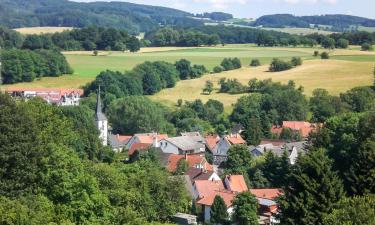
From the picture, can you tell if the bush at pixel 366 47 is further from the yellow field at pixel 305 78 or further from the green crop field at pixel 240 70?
the yellow field at pixel 305 78

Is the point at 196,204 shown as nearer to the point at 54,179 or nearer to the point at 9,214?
the point at 54,179

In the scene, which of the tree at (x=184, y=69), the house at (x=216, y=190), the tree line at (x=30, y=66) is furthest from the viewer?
the tree at (x=184, y=69)

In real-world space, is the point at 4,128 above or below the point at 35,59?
above

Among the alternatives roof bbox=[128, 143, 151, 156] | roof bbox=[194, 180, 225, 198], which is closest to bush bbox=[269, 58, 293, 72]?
roof bbox=[128, 143, 151, 156]

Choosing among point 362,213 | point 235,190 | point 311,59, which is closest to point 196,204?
point 235,190

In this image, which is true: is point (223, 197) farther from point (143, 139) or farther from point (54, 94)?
point (54, 94)

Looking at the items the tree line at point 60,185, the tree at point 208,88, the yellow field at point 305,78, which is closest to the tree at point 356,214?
the tree line at point 60,185
